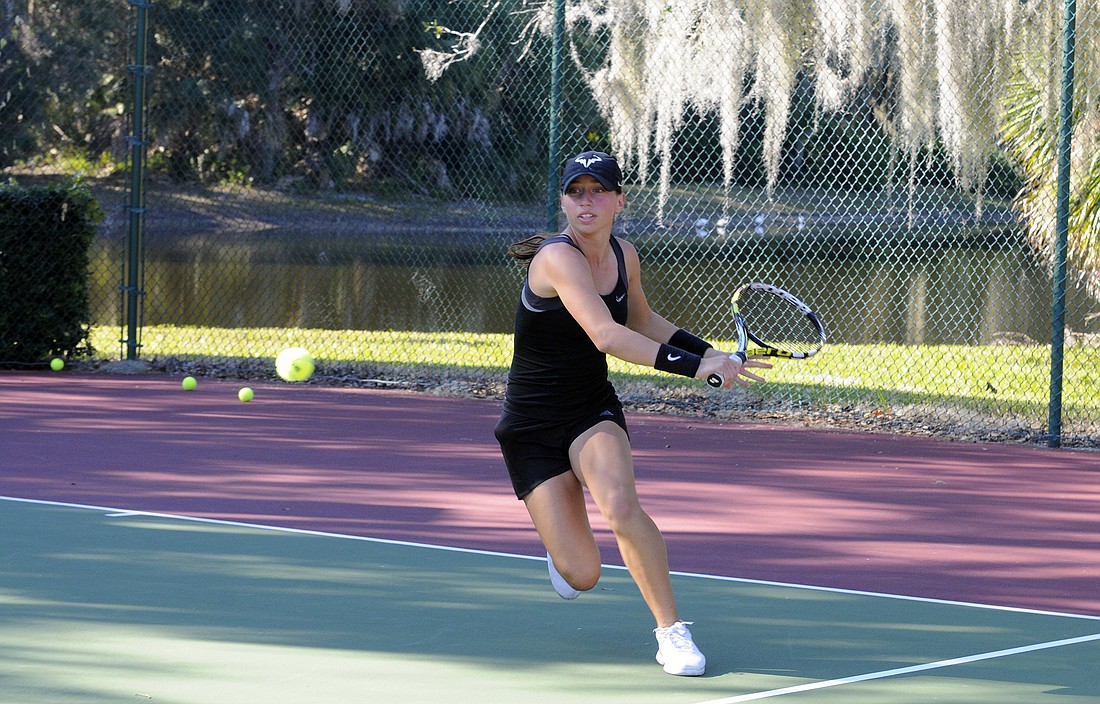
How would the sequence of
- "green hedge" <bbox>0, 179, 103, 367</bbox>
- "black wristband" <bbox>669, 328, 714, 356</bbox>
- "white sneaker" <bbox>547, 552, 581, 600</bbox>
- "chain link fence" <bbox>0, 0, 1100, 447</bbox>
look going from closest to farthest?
"black wristband" <bbox>669, 328, 714, 356</bbox>
"white sneaker" <bbox>547, 552, 581, 600</bbox>
"green hedge" <bbox>0, 179, 103, 367</bbox>
"chain link fence" <bbox>0, 0, 1100, 447</bbox>

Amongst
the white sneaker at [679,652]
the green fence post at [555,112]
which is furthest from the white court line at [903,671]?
the green fence post at [555,112]

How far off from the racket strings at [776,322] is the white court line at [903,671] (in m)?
9.02

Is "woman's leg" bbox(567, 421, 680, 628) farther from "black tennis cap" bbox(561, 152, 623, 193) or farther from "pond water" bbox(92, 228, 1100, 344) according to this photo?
"pond water" bbox(92, 228, 1100, 344)

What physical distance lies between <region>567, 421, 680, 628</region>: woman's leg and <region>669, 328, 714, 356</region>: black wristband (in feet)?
1.43

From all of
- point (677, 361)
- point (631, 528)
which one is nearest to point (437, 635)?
point (631, 528)

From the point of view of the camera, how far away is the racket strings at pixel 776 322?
14500mm

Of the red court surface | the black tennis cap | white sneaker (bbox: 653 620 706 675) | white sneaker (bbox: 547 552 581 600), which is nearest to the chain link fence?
the red court surface

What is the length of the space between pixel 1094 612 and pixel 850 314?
13375 millimetres

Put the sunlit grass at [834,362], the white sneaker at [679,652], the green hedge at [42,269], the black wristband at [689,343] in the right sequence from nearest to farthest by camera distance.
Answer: the white sneaker at [679,652] → the black wristband at [689,343] → the sunlit grass at [834,362] → the green hedge at [42,269]

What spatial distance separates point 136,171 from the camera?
1049cm

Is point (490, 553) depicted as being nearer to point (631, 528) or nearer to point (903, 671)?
point (631, 528)

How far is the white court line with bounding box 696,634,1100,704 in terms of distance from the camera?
3.91 meters

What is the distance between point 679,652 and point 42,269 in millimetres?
7698

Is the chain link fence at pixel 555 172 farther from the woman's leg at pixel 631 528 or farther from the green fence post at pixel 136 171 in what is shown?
the woman's leg at pixel 631 528
